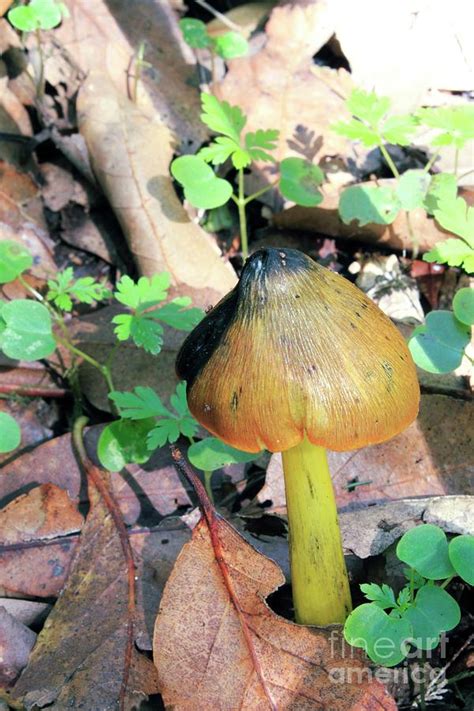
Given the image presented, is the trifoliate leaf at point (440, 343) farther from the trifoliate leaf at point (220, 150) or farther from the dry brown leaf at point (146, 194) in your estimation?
the trifoliate leaf at point (220, 150)

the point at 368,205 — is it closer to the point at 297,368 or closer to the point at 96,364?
the point at 96,364

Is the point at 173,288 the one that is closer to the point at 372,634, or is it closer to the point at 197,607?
the point at 197,607

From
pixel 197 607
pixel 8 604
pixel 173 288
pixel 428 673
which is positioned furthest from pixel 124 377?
pixel 428 673

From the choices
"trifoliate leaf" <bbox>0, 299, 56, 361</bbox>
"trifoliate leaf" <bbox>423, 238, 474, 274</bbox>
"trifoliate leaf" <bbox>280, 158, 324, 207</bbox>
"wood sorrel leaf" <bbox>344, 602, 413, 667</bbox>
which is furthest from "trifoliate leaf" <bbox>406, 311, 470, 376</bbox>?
"trifoliate leaf" <bbox>0, 299, 56, 361</bbox>

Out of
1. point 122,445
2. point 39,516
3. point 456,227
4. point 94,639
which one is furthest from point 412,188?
point 94,639

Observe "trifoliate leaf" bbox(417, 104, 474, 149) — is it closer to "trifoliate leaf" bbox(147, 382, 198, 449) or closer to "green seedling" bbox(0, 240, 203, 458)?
"green seedling" bbox(0, 240, 203, 458)

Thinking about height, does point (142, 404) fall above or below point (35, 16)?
below
